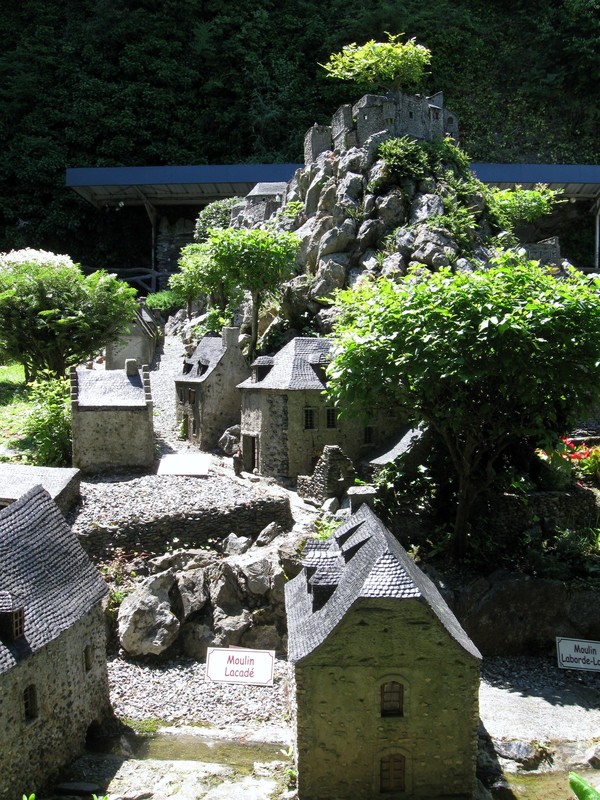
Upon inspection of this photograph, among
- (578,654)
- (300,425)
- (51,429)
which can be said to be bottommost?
(578,654)

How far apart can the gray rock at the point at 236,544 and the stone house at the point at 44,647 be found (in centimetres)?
692

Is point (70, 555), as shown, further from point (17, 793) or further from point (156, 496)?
point (156, 496)

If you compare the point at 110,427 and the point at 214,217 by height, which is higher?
the point at 214,217

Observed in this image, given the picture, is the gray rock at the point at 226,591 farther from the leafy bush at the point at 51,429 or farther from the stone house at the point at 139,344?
the stone house at the point at 139,344

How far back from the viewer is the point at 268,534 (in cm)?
2727

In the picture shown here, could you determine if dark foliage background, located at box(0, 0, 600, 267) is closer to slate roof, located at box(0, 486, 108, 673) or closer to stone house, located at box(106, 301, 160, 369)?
stone house, located at box(106, 301, 160, 369)

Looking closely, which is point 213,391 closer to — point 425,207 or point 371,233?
point 371,233

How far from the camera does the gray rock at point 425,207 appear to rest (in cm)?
3875

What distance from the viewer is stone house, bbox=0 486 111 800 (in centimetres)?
1672

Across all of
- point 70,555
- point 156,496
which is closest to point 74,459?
point 156,496

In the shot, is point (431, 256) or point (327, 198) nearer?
point (431, 256)

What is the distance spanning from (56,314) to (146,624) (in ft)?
64.6

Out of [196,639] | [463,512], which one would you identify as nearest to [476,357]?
[463,512]

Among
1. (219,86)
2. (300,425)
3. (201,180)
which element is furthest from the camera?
(219,86)
